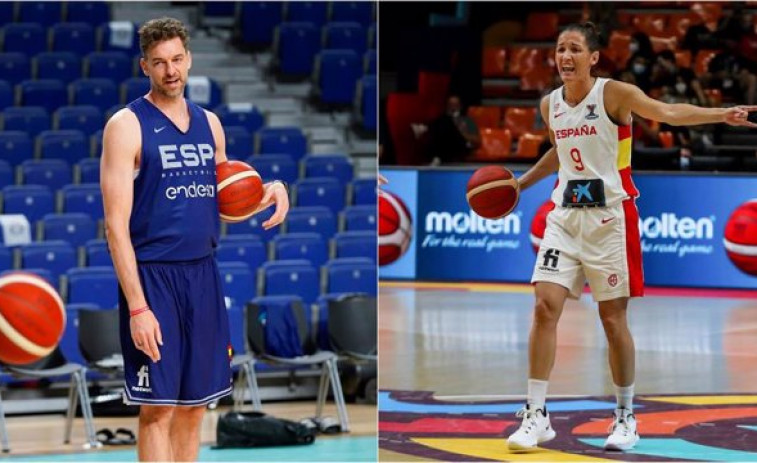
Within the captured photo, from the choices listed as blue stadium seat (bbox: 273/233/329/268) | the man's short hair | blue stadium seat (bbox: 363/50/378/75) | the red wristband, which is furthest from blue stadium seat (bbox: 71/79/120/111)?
the red wristband

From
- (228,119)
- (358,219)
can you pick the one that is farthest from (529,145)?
(358,219)

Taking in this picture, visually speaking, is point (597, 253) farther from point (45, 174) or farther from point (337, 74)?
point (337, 74)

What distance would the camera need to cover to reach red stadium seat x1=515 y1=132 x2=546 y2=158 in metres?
18.1

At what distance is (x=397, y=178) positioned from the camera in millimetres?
15695

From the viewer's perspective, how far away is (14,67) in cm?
1509

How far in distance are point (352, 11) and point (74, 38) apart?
11.3 ft

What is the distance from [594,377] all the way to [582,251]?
2745 millimetres

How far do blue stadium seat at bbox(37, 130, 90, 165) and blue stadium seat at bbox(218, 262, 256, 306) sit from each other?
10.9ft

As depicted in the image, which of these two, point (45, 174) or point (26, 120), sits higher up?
point (26, 120)

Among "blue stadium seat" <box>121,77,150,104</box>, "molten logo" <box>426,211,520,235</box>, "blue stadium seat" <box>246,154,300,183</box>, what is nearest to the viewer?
"blue stadium seat" <box>246,154,300,183</box>

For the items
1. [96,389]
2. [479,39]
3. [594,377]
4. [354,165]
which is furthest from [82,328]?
[479,39]

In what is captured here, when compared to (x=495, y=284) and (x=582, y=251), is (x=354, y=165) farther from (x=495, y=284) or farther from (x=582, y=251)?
(x=582, y=251)

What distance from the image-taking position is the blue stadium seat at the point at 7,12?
52.8ft

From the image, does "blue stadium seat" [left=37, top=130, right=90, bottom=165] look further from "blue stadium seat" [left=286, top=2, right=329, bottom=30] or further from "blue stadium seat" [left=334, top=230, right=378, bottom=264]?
"blue stadium seat" [left=286, top=2, right=329, bottom=30]
